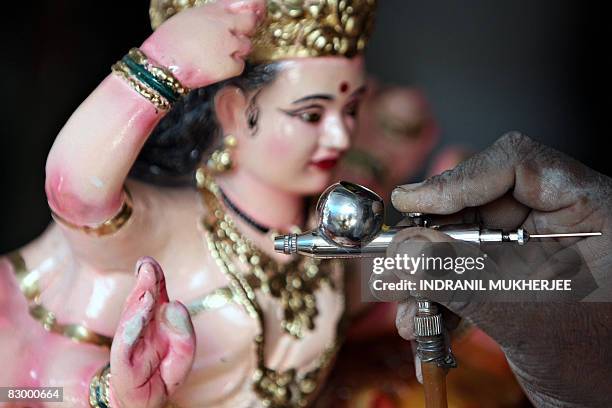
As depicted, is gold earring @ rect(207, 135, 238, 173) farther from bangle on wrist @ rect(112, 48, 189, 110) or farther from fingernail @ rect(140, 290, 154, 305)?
fingernail @ rect(140, 290, 154, 305)

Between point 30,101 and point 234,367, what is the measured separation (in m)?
0.97

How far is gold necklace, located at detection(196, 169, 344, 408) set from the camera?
1.35m

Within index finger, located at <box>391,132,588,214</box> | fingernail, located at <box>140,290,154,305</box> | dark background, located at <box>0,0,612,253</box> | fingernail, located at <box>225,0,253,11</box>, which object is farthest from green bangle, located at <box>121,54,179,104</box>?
dark background, located at <box>0,0,612,253</box>

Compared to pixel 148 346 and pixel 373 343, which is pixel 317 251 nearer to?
pixel 148 346

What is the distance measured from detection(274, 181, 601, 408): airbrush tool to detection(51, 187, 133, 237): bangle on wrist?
374 mm

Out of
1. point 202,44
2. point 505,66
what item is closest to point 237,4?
point 202,44

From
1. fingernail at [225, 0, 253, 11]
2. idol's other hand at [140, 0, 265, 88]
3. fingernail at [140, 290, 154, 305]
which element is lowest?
fingernail at [140, 290, 154, 305]

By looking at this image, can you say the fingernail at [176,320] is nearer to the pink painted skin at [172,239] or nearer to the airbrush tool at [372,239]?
the pink painted skin at [172,239]

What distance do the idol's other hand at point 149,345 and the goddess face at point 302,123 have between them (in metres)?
0.32

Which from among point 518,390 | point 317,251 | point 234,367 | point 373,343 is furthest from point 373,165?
point 317,251

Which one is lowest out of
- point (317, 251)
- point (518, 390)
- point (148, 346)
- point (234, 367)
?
point (518, 390)

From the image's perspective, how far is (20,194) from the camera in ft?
6.75

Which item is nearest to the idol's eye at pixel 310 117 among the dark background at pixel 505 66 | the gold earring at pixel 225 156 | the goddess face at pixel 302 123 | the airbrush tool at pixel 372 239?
the goddess face at pixel 302 123

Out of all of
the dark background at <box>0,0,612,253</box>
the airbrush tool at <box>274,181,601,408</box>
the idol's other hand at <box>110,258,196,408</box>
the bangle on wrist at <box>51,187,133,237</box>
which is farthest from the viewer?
the dark background at <box>0,0,612,253</box>
